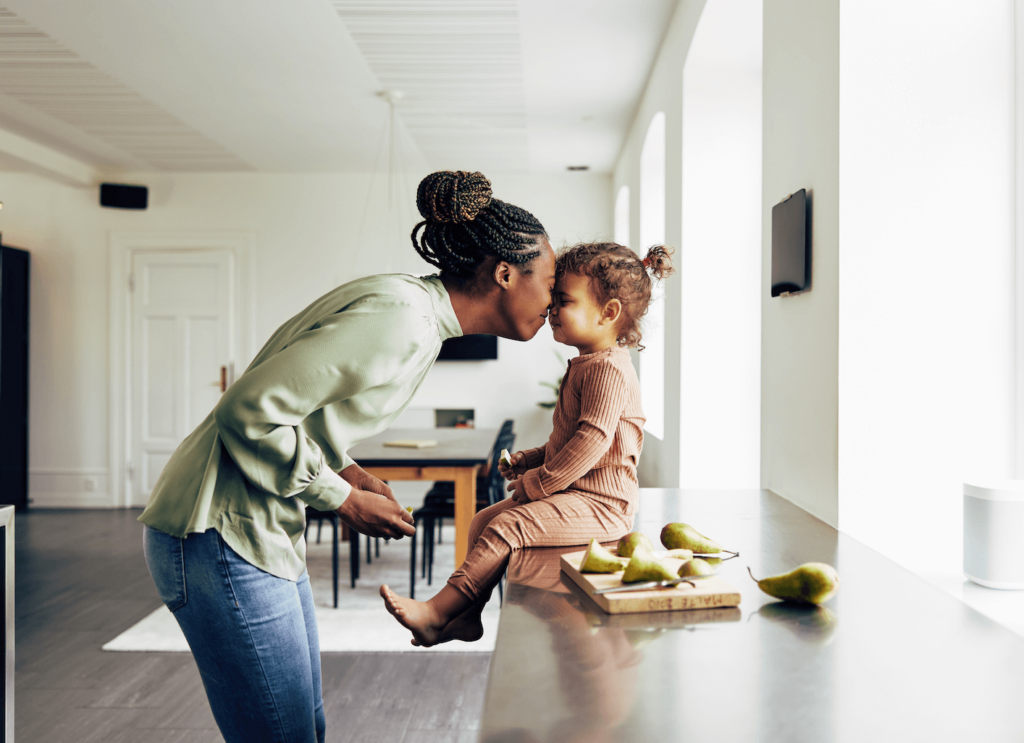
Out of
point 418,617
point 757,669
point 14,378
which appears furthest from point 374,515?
point 14,378

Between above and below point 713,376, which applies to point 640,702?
below

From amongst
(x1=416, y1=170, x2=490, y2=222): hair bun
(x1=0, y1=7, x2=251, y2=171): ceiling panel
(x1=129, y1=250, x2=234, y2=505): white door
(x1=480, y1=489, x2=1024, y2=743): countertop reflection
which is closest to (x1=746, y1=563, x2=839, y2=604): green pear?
(x1=480, y1=489, x2=1024, y2=743): countertop reflection

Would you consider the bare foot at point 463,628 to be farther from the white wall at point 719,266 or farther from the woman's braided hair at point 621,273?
the white wall at point 719,266

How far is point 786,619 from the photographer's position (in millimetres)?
927

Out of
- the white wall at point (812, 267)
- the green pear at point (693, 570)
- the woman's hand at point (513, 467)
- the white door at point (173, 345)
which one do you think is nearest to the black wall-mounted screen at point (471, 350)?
the white door at point (173, 345)

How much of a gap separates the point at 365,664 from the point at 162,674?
77 centimetres

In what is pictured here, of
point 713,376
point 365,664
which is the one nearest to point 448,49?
point 713,376

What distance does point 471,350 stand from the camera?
21.1 ft

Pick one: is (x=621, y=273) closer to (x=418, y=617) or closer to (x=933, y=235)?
(x=933, y=235)

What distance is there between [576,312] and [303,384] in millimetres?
619

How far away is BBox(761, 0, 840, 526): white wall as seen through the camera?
4.89 ft

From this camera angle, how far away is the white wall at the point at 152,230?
6.36 metres

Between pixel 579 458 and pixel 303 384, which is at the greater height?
pixel 303 384

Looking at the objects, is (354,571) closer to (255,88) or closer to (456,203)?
(255,88)
